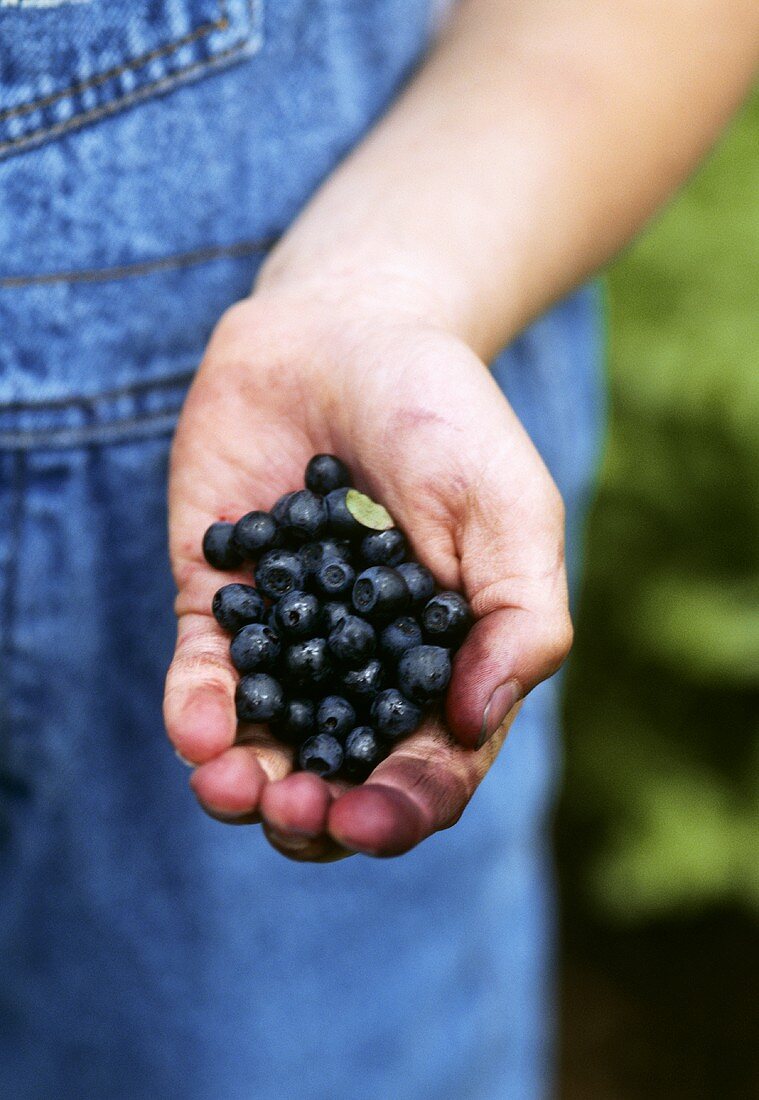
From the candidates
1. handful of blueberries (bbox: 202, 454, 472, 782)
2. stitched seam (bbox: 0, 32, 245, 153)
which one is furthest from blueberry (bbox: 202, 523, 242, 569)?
stitched seam (bbox: 0, 32, 245, 153)

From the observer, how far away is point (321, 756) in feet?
3.88

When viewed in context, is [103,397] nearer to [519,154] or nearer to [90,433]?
[90,433]

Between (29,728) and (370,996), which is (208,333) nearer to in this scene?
(29,728)

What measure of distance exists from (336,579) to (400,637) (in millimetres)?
117

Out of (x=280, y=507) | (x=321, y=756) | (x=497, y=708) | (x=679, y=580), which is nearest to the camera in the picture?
(x=497, y=708)

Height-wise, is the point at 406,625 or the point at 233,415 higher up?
the point at 233,415

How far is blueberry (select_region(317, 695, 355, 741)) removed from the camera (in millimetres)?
1247

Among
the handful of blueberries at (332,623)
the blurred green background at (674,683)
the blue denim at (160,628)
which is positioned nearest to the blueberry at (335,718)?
the handful of blueberries at (332,623)

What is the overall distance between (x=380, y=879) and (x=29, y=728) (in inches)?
25.3

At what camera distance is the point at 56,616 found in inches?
60.5

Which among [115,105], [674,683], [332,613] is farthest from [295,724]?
[674,683]

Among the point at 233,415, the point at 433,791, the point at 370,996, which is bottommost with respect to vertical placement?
the point at 370,996

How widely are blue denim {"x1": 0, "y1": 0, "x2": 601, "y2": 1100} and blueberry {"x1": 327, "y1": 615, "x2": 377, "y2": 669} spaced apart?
408mm

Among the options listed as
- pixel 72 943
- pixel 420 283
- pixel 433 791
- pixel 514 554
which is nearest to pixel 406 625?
pixel 514 554
